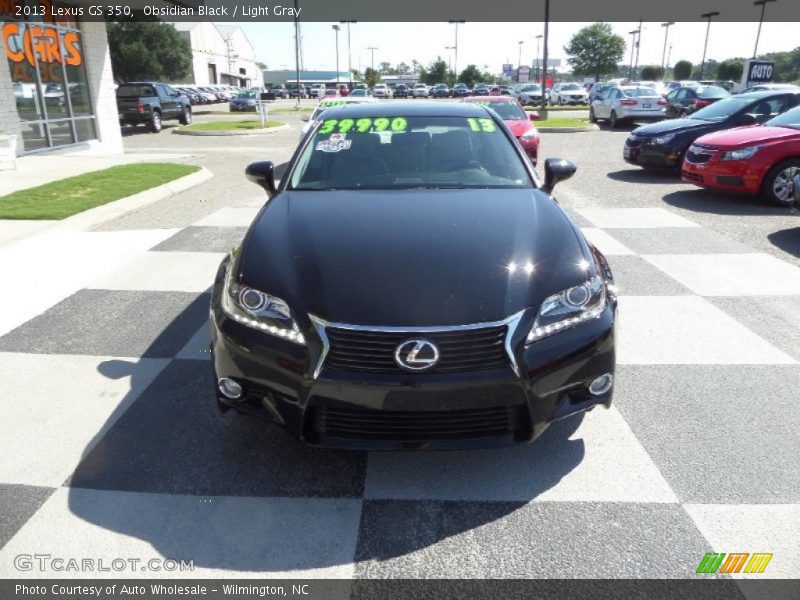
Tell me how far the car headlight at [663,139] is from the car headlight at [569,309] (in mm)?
9966

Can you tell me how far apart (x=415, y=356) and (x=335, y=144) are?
2288 mm

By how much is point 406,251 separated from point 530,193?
3.84 ft

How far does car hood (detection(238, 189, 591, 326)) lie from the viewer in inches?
102

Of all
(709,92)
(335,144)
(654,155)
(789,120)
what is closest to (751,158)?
(789,120)

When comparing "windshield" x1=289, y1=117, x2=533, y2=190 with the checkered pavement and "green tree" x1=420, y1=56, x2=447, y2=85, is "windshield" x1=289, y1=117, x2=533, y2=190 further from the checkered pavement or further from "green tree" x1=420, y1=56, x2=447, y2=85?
"green tree" x1=420, y1=56, x2=447, y2=85

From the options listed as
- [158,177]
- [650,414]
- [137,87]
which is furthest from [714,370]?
[137,87]

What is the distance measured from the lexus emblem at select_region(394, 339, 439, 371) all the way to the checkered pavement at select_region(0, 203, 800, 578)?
694 millimetres

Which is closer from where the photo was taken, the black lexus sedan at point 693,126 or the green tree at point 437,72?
the black lexus sedan at point 693,126

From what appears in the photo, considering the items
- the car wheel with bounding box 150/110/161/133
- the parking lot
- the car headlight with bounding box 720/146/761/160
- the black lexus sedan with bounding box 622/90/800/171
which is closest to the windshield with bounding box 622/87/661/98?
the black lexus sedan with bounding box 622/90/800/171

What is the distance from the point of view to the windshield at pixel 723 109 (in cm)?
1180

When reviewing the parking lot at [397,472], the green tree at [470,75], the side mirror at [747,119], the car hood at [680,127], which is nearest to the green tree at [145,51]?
the car hood at [680,127]

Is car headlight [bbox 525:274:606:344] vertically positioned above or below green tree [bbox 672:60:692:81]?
below

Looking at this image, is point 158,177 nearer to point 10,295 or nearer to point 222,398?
point 10,295

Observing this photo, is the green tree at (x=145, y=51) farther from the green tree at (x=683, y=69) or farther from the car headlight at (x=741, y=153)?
the green tree at (x=683, y=69)
